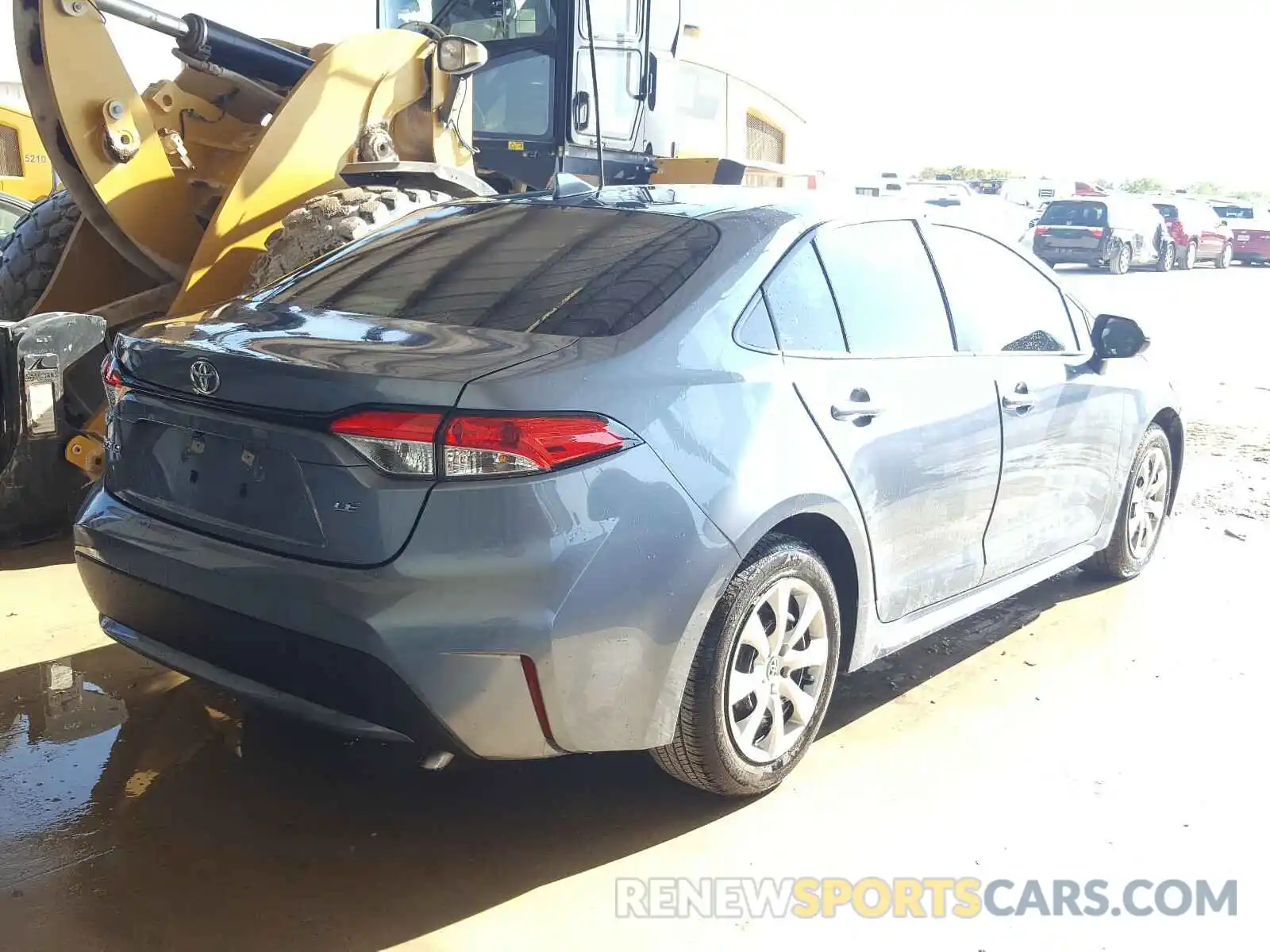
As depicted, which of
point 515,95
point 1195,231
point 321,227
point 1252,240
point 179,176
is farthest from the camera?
point 1252,240

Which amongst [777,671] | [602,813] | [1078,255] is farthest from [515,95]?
[1078,255]

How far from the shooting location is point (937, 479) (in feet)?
11.7

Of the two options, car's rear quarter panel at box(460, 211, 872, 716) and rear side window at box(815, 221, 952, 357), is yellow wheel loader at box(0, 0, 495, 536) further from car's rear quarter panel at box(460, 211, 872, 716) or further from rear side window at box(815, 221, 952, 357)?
car's rear quarter panel at box(460, 211, 872, 716)

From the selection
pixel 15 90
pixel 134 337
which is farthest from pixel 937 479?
pixel 15 90

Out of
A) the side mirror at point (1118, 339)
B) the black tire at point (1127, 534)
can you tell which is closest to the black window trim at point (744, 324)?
the side mirror at point (1118, 339)

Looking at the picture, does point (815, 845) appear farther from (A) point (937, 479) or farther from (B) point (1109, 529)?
(B) point (1109, 529)

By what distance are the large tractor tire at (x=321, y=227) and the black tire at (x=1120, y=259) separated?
21.2 metres

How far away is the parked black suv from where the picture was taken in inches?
915

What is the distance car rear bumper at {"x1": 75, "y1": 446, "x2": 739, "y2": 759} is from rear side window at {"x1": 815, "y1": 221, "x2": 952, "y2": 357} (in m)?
0.99

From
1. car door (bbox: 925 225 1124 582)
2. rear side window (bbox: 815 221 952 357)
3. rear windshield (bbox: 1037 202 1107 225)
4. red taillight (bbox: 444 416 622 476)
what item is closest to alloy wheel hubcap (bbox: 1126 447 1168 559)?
car door (bbox: 925 225 1124 582)

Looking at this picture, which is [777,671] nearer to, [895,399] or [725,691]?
[725,691]

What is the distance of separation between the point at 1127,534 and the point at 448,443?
3.60 m

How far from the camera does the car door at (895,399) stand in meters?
3.25

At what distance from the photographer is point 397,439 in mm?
2521
